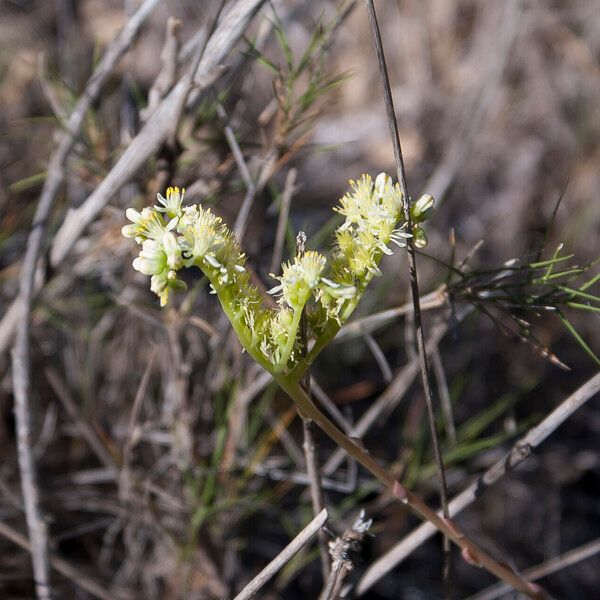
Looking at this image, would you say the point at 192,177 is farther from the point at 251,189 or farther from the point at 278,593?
the point at 278,593

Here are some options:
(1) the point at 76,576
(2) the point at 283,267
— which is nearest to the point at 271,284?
(1) the point at 76,576

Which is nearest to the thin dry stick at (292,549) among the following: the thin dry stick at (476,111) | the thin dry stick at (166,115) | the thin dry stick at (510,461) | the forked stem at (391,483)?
the forked stem at (391,483)

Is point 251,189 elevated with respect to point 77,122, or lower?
lower

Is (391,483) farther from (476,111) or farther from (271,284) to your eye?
(476,111)

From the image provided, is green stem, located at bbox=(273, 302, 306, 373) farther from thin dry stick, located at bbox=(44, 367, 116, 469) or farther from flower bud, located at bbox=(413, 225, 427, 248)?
thin dry stick, located at bbox=(44, 367, 116, 469)

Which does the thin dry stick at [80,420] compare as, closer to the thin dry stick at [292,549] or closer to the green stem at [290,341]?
the thin dry stick at [292,549]

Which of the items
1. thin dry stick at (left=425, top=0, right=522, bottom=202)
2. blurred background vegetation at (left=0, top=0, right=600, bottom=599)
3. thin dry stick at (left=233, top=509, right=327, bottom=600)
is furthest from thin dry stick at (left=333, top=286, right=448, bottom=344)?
thin dry stick at (left=425, top=0, right=522, bottom=202)

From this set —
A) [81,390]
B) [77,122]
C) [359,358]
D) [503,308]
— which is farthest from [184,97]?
[359,358]
